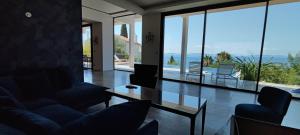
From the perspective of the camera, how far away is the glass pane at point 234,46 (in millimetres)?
4582

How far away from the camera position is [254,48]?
4.58 meters

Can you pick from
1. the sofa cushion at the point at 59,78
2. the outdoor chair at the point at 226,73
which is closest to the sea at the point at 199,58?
the outdoor chair at the point at 226,73

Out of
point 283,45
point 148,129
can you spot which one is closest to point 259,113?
point 148,129

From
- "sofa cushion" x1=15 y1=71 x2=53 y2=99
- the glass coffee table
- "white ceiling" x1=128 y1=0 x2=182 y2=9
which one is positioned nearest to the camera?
the glass coffee table

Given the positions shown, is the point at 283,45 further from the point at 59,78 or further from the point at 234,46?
→ the point at 59,78

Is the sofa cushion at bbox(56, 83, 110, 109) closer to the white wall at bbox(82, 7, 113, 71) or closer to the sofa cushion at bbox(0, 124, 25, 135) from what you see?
the sofa cushion at bbox(0, 124, 25, 135)

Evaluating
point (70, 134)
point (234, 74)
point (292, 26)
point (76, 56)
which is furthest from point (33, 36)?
point (292, 26)

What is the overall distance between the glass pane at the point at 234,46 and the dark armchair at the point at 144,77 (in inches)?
86.9

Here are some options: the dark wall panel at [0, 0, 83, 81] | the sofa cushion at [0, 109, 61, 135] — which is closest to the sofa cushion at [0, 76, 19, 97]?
the dark wall panel at [0, 0, 83, 81]

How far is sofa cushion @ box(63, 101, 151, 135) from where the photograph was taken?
979 mm

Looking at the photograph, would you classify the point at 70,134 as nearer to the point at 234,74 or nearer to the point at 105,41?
the point at 234,74

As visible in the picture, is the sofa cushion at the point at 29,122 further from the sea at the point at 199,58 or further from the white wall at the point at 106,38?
the white wall at the point at 106,38

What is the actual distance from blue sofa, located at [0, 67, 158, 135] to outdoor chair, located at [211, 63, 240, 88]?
3835 mm

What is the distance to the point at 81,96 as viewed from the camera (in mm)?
2600
